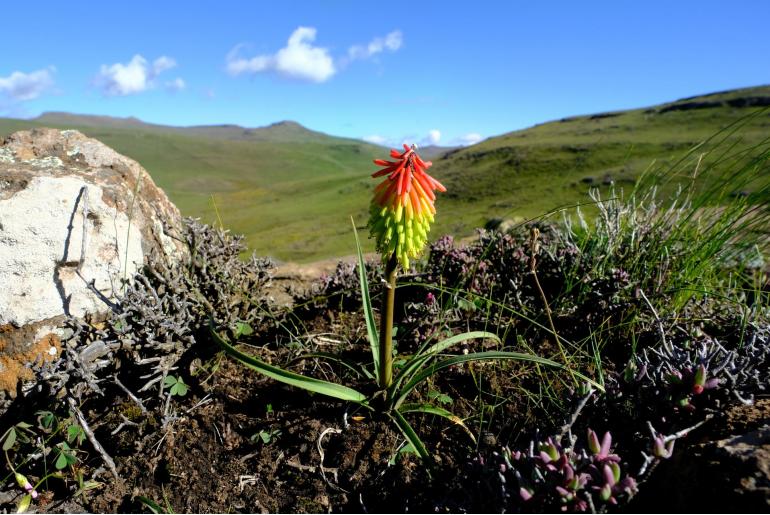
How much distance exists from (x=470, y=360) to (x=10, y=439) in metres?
2.43

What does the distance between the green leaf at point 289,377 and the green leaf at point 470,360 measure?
222 millimetres

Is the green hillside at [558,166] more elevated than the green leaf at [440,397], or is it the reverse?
the green hillside at [558,166]

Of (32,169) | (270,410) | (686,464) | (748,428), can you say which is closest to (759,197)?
(748,428)

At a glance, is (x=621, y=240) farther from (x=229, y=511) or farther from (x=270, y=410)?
(x=229, y=511)

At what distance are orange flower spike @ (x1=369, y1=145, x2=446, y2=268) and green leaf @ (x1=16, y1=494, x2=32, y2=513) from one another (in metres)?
2.17

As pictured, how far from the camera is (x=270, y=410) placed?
9.67 feet

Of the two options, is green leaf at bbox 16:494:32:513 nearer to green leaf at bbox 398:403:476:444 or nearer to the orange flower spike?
green leaf at bbox 398:403:476:444

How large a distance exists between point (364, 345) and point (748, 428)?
216 cm

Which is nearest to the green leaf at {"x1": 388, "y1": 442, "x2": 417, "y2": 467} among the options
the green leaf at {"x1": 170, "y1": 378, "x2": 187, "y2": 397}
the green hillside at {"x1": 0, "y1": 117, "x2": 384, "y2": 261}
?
the green leaf at {"x1": 170, "y1": 378, "x2": 187, "y2": 397}

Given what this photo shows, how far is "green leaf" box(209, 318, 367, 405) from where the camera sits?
244 centimetres

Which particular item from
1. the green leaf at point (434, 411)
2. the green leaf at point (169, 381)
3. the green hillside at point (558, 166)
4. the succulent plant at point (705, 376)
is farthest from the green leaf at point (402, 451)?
the green hillside at point (558, 166)

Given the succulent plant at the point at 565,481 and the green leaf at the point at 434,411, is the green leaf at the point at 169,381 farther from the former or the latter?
the succulent plant at the point at 565,481

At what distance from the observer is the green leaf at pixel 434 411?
2629mm

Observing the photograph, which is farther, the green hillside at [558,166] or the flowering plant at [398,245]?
the green hillside at [558,166]
